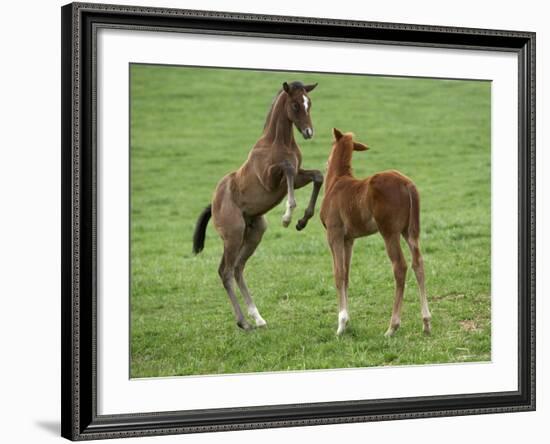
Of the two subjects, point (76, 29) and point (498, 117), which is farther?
point (498, 117)

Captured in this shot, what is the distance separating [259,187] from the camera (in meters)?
7.72

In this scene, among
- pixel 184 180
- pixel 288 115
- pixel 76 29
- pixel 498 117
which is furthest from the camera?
pixel 184 180

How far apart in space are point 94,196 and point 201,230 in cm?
128

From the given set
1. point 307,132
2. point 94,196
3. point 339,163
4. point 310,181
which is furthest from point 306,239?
point 94,196

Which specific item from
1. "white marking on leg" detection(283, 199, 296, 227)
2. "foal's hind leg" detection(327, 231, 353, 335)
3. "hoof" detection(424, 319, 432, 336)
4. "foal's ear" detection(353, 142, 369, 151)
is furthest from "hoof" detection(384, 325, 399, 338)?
"foal's ear" detection(353, 142, 369, 151)

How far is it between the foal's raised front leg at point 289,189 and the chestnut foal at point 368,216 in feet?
1.44

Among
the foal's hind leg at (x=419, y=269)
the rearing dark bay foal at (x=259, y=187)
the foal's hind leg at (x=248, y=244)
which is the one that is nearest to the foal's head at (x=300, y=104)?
the rearing dark bay foal at (x=259, y=187)

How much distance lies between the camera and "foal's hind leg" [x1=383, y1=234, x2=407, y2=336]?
309 inches

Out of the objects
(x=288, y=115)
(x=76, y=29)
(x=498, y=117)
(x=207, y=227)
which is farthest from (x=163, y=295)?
(x=498, y=117)

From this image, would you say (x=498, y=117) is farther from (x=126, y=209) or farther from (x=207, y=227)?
(x=126, y=209)

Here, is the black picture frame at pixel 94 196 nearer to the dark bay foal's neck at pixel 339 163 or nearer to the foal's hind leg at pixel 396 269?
the foal's hind leg at pixel 396 269

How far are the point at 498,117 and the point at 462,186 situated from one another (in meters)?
1.19

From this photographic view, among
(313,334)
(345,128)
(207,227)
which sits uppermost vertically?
(345,128)

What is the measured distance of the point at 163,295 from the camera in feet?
25.6
